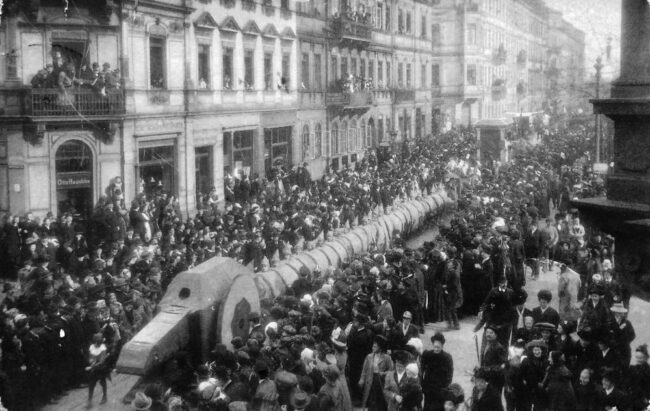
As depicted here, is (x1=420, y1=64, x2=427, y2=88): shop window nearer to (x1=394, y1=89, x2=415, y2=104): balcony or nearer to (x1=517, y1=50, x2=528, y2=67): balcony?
(x1=394, y1=89, x2=415, y2=104): balcony

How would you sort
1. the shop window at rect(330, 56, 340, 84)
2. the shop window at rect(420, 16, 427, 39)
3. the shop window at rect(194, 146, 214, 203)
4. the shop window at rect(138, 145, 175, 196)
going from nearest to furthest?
the shop window at rect(138, 145, 175, 196)
the shop window at rect(194, 146, 214, 203)
the shop window at rect(330, 56, 340, 84)
the shop window at rect(420, 16, 427, 39)

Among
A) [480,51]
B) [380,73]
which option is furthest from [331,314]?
[480,51]

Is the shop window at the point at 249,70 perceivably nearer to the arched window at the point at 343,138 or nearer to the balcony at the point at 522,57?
the arched window at the point at 343,138

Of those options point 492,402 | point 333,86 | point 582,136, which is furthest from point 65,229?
point 582,136

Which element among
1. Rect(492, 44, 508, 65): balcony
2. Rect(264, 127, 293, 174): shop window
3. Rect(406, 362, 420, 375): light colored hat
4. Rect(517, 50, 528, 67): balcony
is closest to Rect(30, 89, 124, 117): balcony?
Rect(264, 127, 293, 174): shop window

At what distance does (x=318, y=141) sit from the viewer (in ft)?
128

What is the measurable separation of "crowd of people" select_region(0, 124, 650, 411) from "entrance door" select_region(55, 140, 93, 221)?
34.6 inches

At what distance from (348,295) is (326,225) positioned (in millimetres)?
9185

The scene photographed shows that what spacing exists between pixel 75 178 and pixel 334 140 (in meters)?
20.2

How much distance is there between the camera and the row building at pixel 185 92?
853 inches

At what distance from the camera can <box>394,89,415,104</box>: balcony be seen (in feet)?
166

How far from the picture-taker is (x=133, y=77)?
24312 millimetres

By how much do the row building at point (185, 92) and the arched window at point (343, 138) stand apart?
170 mm

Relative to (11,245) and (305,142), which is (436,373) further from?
(305,142)
